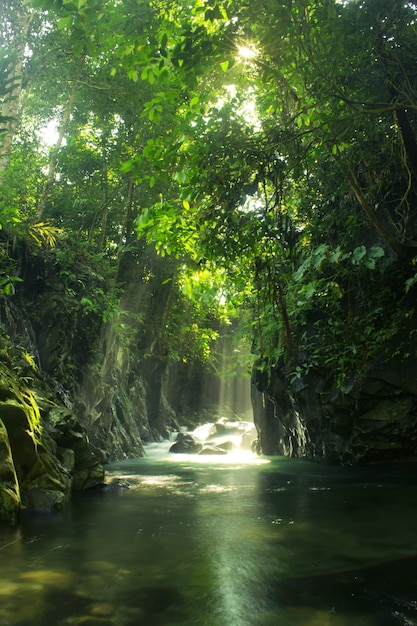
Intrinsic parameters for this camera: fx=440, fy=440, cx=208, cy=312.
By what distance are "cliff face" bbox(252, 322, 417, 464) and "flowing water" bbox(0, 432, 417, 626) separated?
1.89 m

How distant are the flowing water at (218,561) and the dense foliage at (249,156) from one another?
135 inches

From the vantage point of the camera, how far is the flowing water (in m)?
2.59

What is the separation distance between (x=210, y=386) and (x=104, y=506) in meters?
29.2

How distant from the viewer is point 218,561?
356cm

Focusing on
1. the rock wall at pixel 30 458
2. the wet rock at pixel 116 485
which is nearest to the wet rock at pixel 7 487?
the rock wall at pixel 30 458

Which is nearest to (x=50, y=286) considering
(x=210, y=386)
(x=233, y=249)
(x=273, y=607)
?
(x=233, y=249)

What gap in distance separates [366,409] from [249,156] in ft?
18.3

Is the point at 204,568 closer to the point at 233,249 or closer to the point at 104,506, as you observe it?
the point at 104,506

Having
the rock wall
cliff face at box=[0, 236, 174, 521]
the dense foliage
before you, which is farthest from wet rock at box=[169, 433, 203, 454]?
the rock wall

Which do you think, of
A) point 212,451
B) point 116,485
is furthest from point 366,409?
point 212,451

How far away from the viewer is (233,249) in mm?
6391

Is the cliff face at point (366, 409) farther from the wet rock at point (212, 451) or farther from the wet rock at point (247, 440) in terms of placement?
the wet rock at point (247, 440)

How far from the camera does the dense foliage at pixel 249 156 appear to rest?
16.2 ft

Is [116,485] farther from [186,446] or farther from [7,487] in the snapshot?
[186,446]
